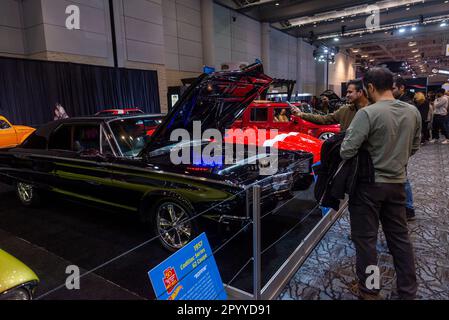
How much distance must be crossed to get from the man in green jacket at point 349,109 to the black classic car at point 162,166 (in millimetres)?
501

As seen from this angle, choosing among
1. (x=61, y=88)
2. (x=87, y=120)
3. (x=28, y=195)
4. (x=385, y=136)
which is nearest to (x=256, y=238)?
(x=385, y=136)

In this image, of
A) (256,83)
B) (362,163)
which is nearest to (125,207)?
(256,83)

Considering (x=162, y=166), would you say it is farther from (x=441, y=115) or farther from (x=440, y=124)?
(x=440, y=124)

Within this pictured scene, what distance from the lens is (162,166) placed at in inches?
114

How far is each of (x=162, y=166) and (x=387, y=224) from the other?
1944 millimetres

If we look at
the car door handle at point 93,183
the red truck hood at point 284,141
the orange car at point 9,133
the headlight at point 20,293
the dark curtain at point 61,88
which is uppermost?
the dark curtain at point 61,88

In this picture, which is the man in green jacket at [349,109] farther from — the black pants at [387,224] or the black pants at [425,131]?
the black pants at [425,131]

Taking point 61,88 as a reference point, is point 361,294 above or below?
below

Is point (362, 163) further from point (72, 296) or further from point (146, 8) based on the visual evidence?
point (146, 8)

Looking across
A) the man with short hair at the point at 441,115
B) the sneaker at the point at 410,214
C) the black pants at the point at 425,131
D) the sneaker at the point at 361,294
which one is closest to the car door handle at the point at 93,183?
the sneaker at the point at 361,294

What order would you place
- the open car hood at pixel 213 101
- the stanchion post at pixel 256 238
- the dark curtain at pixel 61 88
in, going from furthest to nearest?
the dark curtain at pixel 61 88
the open car hood at pixel 213 101
the stanchion post at pixel 256 238

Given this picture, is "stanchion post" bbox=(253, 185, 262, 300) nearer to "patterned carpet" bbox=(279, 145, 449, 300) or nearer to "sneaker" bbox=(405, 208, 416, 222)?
"patterned carpet" bbox=(279, 145, 449, 300)

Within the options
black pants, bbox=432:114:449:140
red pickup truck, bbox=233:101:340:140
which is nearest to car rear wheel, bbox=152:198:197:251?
red pickup truck, bbox=233:101:340:140

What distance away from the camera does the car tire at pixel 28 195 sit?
4.33 metres
